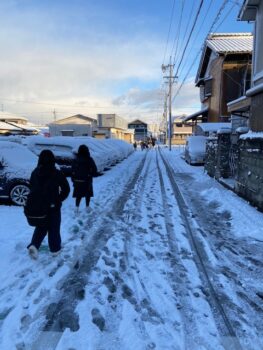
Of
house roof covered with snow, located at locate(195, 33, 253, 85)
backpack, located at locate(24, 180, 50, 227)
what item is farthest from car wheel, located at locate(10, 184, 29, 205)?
house roof covered with snow, located at locate(195, 33, 253, 85)

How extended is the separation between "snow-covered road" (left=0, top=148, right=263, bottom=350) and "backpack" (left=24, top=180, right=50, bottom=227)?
27.2 inches

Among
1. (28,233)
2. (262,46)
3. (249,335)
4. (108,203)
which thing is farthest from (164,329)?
(262,46)

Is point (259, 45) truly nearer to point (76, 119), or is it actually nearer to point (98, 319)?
point (98, 319)

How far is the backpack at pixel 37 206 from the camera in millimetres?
4730

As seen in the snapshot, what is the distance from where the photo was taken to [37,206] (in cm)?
475

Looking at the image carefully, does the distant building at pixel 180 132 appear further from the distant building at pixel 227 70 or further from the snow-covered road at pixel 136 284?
the snow-covered road at pixel 136 284

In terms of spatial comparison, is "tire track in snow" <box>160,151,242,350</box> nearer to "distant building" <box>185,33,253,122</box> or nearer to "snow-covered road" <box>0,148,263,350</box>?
"snow-covered road" <box>0,148,263,350</box>

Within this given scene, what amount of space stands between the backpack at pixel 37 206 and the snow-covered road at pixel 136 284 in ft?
2.26

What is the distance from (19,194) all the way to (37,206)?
4.39 metres

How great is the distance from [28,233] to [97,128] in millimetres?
58493

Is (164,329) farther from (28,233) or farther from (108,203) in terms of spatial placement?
(108,203)

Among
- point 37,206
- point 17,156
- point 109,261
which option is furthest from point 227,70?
point 37,206

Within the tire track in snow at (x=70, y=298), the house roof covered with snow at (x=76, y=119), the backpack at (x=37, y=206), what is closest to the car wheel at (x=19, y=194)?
the tire track in snow at (x=70, y=298)

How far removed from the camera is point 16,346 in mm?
3006
